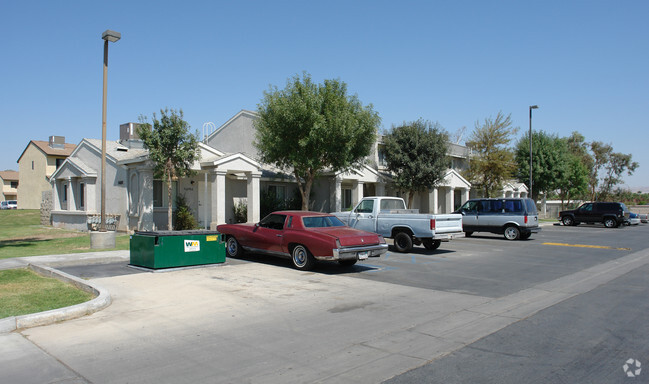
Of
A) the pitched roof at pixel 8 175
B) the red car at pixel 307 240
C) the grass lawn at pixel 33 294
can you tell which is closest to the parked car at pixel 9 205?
the pitched roof at pixel 8 175

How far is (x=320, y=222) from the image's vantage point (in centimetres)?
1266

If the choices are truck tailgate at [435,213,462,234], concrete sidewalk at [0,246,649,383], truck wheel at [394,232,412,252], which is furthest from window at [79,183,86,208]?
truck tailgate at [435,213,462,234]

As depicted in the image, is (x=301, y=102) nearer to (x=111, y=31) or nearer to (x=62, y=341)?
(x=111, y=31)

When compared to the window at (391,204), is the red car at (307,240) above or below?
below

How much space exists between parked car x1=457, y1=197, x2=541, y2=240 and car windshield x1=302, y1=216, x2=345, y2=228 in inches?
450

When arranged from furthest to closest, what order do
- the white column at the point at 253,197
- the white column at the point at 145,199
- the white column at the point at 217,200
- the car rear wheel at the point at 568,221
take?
the car rear wheel at the point at 568,221 < the white column at the point at 253,197 < the white column at the point at 217,200 < the white column at the point at 145,199

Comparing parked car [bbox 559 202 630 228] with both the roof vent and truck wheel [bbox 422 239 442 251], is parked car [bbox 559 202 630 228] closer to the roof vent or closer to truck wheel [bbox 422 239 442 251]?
truck wheel [bbox 422 239 442 251]

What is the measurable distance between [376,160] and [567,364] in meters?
28.0

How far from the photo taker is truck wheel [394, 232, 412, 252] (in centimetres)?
1594

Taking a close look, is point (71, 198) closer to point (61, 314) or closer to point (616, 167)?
point (61, 314)

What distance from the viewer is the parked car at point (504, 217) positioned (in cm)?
2103

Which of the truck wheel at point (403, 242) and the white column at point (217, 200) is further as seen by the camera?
the white column at point (217, 200)

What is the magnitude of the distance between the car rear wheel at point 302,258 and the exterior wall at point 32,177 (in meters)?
48.1

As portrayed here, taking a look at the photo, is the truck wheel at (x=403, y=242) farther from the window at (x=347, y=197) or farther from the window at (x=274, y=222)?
the window at (x=347, y=197)
